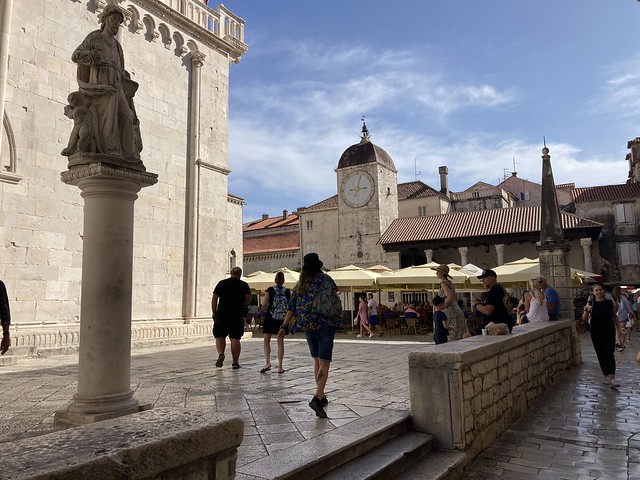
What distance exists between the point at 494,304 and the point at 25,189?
9122mm

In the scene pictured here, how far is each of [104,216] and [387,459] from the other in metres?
3.08

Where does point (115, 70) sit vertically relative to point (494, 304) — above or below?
above

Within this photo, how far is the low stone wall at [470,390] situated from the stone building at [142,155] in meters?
8.20

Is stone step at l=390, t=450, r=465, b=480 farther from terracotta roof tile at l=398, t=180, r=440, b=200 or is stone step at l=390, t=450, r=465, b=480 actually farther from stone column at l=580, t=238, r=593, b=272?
terracotta roof tile at l=398, t=180, r=440, b=200

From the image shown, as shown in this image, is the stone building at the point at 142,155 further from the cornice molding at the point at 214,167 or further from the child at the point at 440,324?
the child at the point at 440,324

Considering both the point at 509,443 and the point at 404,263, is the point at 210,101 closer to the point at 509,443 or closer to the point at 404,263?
the point at 509,443

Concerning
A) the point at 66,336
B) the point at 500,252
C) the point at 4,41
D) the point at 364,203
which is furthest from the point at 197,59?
the point at 364,203

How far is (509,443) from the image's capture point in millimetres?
5129

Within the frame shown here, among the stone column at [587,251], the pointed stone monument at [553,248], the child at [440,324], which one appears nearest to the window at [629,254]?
the stone column at [587,251]

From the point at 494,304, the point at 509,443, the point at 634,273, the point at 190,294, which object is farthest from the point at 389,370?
the point at 634,273

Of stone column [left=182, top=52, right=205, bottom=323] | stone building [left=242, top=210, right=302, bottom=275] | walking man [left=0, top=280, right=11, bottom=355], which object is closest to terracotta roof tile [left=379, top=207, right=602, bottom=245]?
stone building [left=242, top=210, right=302, bottom=275]

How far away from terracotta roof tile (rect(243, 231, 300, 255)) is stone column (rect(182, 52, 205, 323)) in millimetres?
27030

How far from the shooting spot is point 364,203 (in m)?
34.8

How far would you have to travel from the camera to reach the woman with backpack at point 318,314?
4859mm
